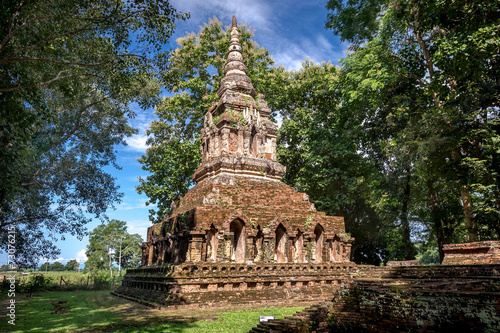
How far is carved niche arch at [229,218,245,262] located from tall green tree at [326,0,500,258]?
7.52m

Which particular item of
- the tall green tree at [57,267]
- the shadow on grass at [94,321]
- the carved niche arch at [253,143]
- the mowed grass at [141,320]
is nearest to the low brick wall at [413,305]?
the mowed grass at [141,320]

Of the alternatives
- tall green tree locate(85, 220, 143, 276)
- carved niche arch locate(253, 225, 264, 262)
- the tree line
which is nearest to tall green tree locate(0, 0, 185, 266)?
the tree line

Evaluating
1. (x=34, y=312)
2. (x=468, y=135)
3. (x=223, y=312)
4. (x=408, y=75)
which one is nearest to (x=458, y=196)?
(x=408, y=75)

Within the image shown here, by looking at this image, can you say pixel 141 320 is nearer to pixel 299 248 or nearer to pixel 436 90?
pixel 299 248

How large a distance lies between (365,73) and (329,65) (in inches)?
367

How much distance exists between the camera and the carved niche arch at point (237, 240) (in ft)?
41.4

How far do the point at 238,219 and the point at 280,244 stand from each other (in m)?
2.30

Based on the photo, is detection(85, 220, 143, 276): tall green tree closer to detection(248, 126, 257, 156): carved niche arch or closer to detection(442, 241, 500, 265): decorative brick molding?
detection(248, 126, 257, 156): carved niche arch

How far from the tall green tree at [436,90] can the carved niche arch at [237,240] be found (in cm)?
752

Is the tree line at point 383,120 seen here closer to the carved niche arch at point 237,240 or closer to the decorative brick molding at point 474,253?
the decorative brick molding at point 474,253

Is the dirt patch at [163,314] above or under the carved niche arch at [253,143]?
under

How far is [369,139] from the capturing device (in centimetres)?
2036

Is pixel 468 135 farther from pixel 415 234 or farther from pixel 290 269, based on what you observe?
pixel 415 234

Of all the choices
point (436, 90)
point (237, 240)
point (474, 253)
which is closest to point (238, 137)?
point (237, 240)
